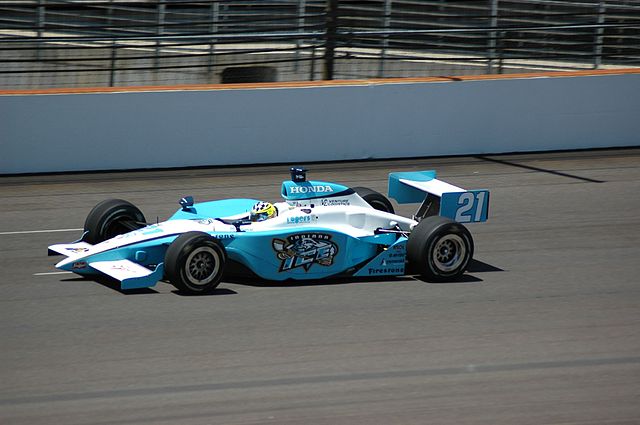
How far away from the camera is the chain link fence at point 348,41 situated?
16.2 meters

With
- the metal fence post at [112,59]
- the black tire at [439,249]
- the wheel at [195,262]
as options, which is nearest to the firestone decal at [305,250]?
the wheel at [195,262]

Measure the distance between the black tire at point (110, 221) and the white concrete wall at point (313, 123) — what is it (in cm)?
489

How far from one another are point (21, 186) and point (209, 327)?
6384 mm

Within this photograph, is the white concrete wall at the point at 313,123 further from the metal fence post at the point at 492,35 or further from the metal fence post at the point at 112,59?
the metal fence post at the point at 492,35

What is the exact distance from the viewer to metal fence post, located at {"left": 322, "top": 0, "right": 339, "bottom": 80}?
53.0 feet

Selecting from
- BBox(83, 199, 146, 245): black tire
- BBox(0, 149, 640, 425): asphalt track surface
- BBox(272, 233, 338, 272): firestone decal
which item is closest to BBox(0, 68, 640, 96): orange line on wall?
BBox(0, 149, 640, 425): asphalt track surface

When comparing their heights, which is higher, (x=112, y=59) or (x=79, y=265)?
(x=112, y=59)

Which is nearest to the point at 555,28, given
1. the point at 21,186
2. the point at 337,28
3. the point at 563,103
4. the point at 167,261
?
the point at 563,103

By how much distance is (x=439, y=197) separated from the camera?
1022 cm

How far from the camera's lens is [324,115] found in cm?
1532

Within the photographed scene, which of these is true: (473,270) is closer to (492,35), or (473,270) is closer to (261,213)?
(261,213)

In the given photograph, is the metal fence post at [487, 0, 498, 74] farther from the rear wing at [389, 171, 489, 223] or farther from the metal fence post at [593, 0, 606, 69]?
the rear wing at [389, 171, 489, 223]

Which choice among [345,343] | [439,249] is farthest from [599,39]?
[345,343]

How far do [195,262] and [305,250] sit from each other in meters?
1.00
